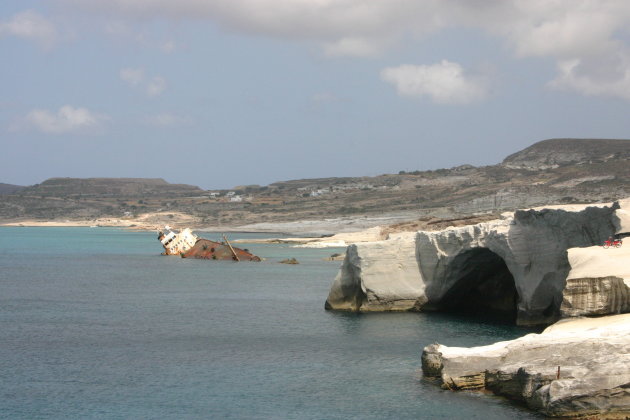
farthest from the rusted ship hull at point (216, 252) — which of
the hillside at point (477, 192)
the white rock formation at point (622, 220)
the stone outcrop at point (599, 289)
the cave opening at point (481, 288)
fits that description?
the hillside at point (477, 192)

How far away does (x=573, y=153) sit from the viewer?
188625 millimetres

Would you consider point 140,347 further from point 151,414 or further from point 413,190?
point 413,190

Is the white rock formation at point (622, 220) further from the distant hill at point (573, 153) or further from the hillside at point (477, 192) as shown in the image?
the distant hill at point (573, 153)

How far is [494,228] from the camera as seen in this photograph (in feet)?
101

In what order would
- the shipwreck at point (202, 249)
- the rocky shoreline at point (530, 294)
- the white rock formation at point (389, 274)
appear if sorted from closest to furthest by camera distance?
the rocky shoreline at point (530, 294) < the white rock formation at point (389, 274) < the shipwreck at point (202, 249)

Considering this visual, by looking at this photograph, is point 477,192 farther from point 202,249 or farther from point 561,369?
point 561,369

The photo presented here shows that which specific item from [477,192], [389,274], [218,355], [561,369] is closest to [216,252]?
[389,274]

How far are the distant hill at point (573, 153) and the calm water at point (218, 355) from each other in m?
142

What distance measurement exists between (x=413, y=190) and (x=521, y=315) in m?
147

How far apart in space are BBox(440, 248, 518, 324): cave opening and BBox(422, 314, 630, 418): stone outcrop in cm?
1245

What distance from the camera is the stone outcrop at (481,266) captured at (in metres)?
28.4

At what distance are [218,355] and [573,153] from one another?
174 meters

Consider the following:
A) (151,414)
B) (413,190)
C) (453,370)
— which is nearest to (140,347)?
(151,414)

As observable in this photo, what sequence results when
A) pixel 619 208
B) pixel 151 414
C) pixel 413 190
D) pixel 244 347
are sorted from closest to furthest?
pixel 151 414 < pixel 619 208 < pixel 244 347 < pixel 413 190
